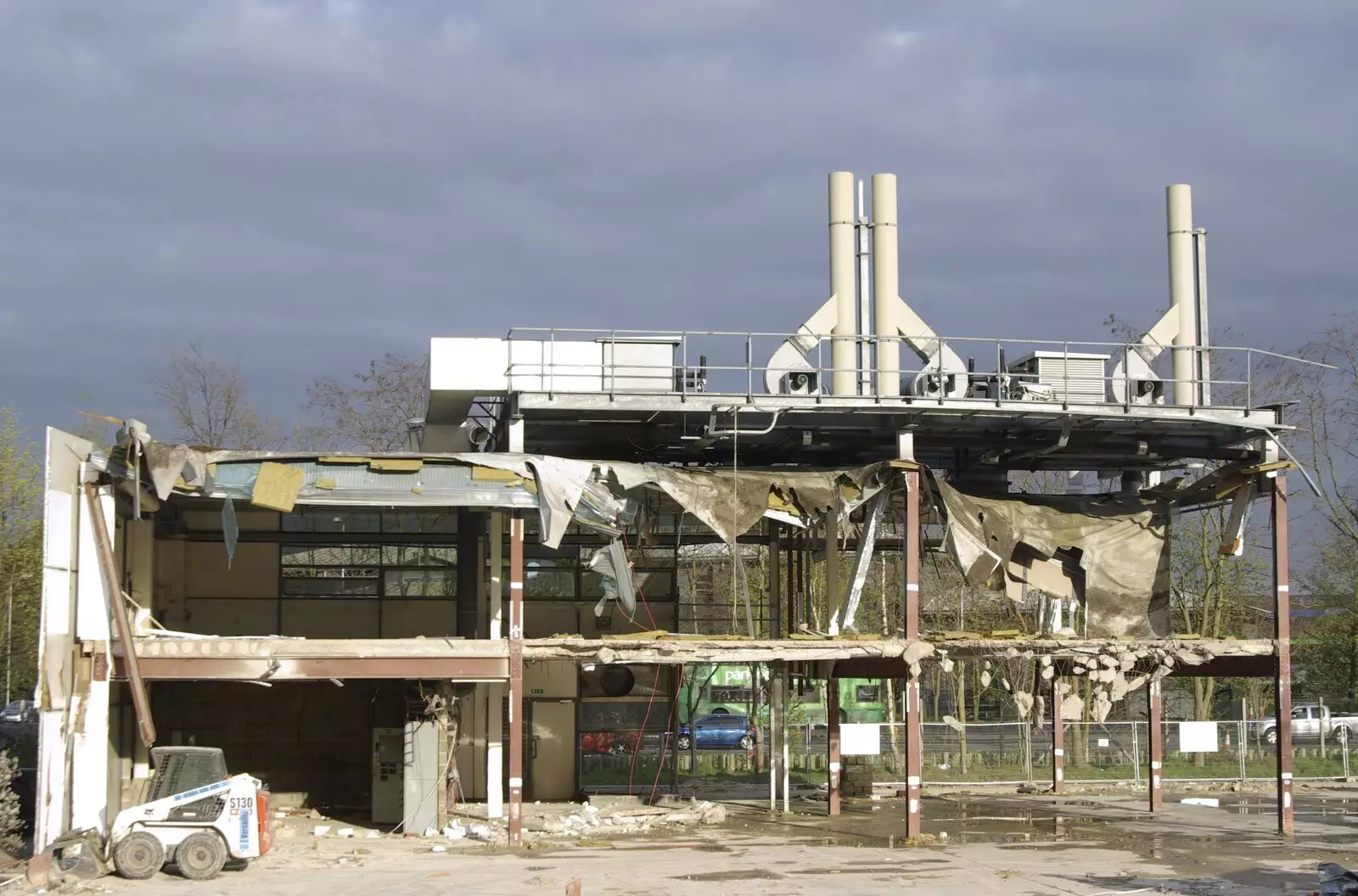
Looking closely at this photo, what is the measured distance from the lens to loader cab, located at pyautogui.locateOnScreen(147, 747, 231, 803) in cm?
2125

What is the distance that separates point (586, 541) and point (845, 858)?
11.4m

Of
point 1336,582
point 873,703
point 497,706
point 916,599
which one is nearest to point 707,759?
point 873,703

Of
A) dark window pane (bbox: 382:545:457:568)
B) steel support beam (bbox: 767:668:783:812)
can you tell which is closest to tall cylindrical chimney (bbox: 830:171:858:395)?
steel support beam (bbox: 767:668:783:812)

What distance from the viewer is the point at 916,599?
2619 cm

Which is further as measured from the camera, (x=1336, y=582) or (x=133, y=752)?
→ (x=1336, y=582)

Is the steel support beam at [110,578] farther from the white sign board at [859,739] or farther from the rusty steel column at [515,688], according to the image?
the white sign board at [859,739]

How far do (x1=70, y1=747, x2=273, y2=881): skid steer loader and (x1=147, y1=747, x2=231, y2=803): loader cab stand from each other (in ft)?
0.04

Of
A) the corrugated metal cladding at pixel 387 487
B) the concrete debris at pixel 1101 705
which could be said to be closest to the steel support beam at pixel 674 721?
the corrugated metal cladding at pixel 387 487

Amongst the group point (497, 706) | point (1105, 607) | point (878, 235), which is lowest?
point (497, 706)

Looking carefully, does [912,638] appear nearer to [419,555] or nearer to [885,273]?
[885,273]

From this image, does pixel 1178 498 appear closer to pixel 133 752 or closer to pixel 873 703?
pixel 133 752

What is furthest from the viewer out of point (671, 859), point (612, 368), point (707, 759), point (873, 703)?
point (873, 703)

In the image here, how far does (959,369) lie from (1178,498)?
249 inches

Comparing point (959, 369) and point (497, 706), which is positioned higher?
point (959, 369)
